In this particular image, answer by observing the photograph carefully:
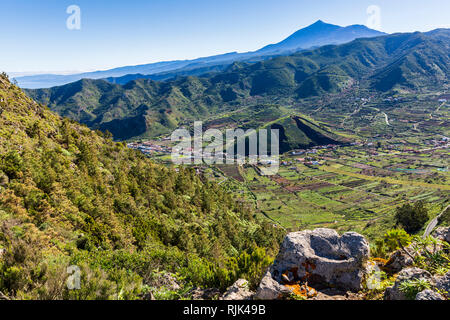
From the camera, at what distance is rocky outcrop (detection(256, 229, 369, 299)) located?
9.98 m

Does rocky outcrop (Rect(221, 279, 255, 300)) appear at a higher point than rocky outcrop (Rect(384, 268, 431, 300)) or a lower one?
lower

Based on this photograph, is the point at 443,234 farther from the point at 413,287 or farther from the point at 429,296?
the point at 429,296

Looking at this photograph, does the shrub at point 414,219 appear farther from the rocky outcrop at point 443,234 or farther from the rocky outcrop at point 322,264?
the rocky outcrop at point 322,264

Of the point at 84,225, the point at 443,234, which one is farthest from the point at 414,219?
the point at 84,225

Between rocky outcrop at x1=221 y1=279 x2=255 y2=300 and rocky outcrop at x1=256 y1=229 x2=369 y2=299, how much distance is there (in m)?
1.03

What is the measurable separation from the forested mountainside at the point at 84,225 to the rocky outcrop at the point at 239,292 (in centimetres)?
57

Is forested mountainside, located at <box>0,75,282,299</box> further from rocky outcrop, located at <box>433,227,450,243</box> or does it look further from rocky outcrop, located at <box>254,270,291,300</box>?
rocky outcrop, located at <box>433,227,450,243</box>

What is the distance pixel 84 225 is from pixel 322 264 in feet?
52.3

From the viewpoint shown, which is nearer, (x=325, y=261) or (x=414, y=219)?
(x=325, y=261)

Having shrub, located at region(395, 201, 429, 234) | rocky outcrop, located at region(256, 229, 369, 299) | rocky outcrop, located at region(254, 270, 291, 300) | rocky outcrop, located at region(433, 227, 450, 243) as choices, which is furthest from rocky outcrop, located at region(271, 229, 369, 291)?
shrub, located at region(395, 201, 429, 234)

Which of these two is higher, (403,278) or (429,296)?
(429,296)

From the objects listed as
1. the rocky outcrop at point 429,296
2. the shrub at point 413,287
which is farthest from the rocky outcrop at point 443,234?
the rocky outcrop at point 429,296

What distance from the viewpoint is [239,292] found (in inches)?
383
